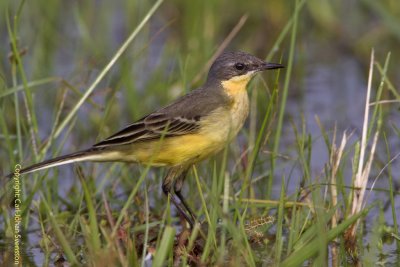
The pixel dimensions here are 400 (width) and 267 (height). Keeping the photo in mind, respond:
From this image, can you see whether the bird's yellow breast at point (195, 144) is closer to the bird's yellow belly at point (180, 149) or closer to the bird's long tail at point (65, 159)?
the bird's yellow belly at point (180, 149)

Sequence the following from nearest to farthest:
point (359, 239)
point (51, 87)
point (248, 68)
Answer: point (359, 239), point (248, 68), point (51, 87)

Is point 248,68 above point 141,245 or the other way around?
above

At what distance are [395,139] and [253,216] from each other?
2.74m

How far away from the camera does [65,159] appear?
21.9 feet

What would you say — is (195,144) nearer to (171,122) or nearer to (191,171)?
(171,122)

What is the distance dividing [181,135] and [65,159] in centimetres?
88

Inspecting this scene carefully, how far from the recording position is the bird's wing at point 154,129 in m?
7.05

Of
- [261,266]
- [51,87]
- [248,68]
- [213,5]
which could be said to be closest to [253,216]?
[261,266]

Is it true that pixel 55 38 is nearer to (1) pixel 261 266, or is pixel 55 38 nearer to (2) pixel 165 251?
(1) pixel 261 266

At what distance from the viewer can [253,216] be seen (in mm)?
6844

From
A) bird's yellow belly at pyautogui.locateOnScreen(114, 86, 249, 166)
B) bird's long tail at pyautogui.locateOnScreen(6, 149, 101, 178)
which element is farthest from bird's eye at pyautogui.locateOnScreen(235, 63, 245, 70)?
bird's long tail at pyautogui.locateOnScreen(6, 149, 101, 178)

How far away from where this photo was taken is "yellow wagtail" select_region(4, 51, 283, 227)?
22.9 ft

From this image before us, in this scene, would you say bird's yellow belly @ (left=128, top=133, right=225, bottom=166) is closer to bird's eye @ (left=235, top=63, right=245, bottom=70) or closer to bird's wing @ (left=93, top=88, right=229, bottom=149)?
bird's wing @ (left=93, top=88, right=229, bottom=149)

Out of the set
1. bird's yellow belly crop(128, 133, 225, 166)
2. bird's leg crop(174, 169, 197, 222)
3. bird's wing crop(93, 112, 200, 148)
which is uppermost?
bird's wing crop(93, 112, 200, 148)
